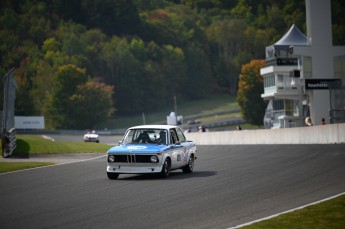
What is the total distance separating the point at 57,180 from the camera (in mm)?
24562

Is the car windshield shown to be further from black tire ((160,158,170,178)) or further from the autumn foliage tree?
the autumn foliage tree

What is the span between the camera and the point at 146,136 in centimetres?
2473

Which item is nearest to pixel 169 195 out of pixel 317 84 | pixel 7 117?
pixel 7 117

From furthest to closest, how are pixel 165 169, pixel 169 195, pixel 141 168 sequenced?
pixel 165 169 < pixel 141 168 < pixel 169 195

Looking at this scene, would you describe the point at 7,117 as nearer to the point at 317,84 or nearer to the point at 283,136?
the point at 283,136

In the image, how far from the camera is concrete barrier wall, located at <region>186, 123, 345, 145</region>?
45188 millimetres

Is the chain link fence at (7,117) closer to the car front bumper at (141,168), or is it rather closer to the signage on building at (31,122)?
the car front bumper at (141,168)

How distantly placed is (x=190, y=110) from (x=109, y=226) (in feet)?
569

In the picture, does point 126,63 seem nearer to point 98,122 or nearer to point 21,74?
point 21,74

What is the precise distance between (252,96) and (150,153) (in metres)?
142

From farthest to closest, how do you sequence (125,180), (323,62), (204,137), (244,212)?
(323,62) → (204,137) → (125,180) → (244,212)

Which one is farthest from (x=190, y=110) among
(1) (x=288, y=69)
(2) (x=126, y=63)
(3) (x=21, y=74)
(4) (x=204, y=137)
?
(4) (x=204, y=137)

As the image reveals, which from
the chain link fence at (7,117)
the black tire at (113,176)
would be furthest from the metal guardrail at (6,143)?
the black tire at (113,176)

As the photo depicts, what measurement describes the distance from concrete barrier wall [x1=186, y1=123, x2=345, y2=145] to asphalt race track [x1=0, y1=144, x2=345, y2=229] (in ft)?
57.8
